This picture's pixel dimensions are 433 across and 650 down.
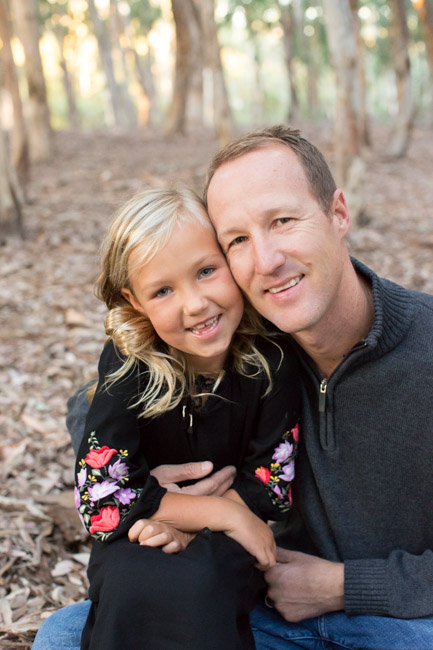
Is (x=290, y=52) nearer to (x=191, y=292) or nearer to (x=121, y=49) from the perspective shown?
(x=121, y=49)

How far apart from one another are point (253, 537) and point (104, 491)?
0.54 metres

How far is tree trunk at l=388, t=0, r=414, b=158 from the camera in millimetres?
12148

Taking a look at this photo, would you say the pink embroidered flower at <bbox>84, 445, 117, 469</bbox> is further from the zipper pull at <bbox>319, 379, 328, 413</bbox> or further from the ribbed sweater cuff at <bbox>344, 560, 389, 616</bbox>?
the ribbed sweater cuff at <bbox>344, 560, 389, 616</bbox>

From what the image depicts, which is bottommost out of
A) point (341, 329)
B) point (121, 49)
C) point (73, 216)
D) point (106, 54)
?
point (73, 216)

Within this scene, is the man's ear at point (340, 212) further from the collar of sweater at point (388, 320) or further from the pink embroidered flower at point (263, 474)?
the pink embroidered flower at point (263, 474)

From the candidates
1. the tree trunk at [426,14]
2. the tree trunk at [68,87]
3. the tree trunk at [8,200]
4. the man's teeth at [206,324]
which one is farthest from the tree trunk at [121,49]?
the man's teeth at [206,324]

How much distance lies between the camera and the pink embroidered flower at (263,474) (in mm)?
2285

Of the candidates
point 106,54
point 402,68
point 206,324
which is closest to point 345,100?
point 402,68

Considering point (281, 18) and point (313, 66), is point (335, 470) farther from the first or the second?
point (313, 66)

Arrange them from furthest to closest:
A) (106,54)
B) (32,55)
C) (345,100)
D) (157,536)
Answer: (106,54) → (32,55) → (345,100) → (157,536)

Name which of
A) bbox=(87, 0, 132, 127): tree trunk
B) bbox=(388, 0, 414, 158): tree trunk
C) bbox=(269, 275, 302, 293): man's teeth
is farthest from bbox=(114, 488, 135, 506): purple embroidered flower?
bbox=(87, 0, 132, 127): tree trunk

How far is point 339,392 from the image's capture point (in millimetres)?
2189

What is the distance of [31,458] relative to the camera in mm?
3857

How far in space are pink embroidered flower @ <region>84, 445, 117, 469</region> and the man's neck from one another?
2.59ft
